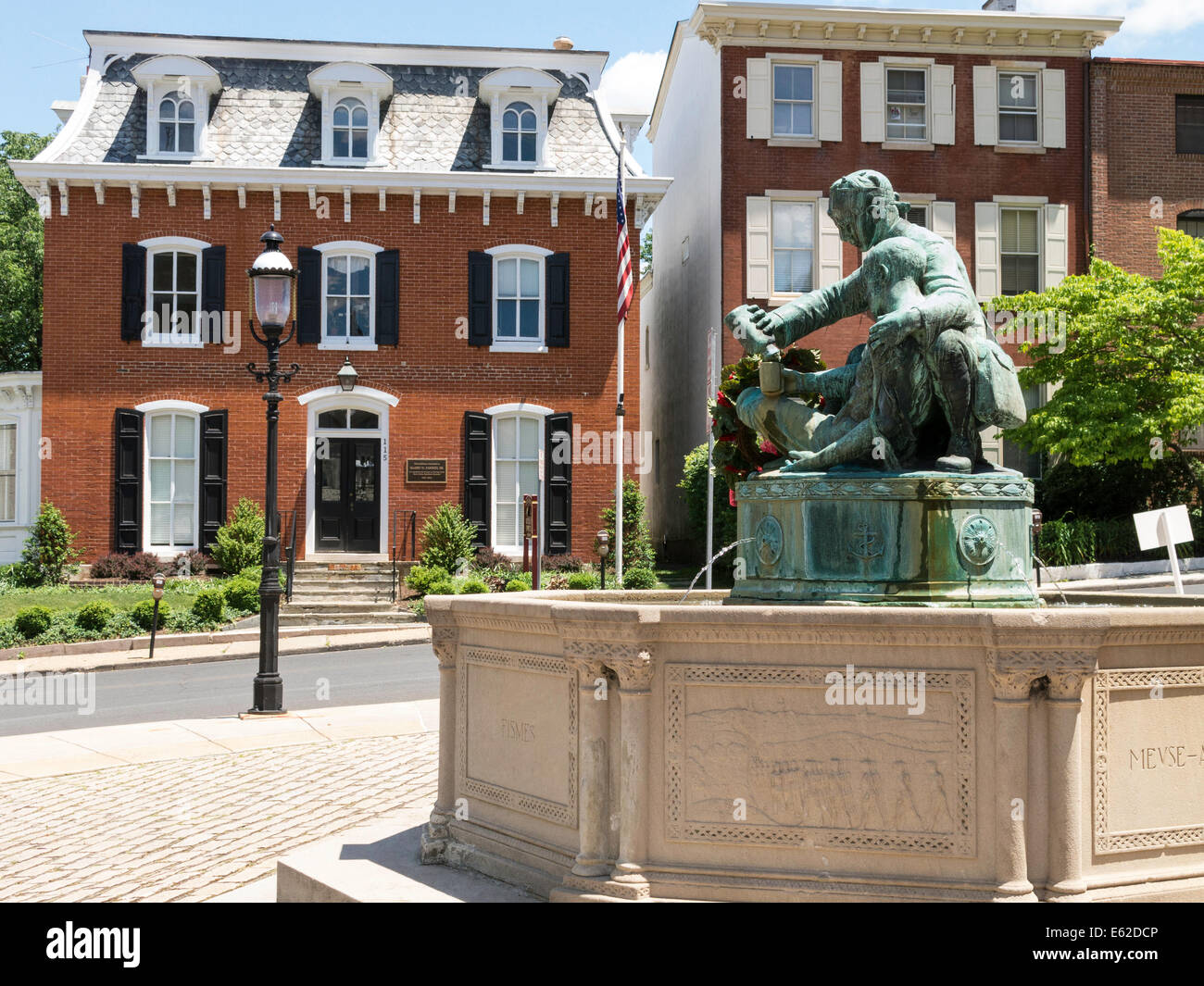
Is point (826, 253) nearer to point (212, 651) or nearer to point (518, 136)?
point (518, 136)

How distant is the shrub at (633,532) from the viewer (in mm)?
26156

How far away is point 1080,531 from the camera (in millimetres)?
25562

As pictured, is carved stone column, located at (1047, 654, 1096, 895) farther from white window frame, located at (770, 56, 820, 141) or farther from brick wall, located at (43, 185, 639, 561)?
white window frame, located at (770, 56, 820, 141)

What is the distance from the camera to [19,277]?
37406mm

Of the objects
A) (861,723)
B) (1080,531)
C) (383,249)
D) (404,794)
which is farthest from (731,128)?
(861,723)

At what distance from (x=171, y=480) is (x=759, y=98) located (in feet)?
50.6

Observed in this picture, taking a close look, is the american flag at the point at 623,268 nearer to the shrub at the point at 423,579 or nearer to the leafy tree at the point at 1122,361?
the shrub at the point at 423,579

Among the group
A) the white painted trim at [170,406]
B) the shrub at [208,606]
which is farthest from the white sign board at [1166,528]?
the white painted trim at [170,406]

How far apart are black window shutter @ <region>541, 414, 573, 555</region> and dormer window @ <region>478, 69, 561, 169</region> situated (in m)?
5.75

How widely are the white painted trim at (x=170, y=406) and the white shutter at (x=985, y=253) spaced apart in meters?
17.5

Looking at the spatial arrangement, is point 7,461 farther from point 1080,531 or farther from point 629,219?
point 1080,531

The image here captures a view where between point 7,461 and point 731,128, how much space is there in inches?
701

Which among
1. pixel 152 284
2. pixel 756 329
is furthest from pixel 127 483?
pixel 756 329

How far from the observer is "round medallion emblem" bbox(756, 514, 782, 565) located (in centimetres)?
652
